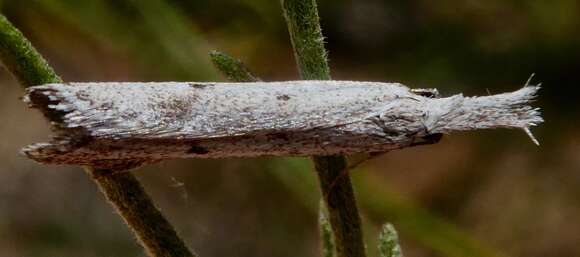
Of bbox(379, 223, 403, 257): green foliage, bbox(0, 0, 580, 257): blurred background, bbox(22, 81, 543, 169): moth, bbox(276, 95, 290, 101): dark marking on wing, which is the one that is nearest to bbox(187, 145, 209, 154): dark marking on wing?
bbox(22, 81, 543, 169): moth

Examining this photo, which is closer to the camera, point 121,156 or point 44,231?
point 121,156

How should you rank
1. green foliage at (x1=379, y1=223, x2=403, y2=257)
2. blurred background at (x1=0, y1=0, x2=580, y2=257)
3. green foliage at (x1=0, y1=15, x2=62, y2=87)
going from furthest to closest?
Answer: blurred background at (x1=0, y1=0, x2=580, y2=257) < green foliage at (x1=379, y1=223, x2=403, y2=257) < green foliage at (x1=0, y1=15, x2=62, y2=87)

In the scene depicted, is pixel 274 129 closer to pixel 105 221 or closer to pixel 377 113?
pixel 377 113

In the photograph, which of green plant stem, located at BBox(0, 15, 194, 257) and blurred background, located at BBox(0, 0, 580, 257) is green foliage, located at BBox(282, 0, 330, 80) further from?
blurred background, located at BBox(0, 0, 580, 257)

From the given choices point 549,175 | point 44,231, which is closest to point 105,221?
point 44,231

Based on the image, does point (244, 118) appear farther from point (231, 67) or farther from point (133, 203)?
point (133, 203)

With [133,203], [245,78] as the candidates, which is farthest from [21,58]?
[245,78]
